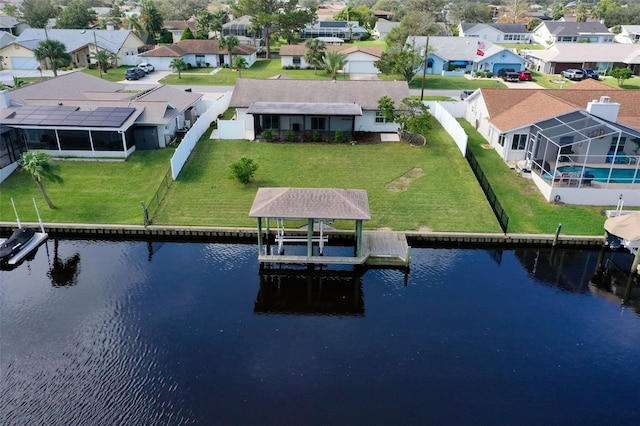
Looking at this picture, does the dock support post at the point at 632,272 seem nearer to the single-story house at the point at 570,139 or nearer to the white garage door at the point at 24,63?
the single-story house at the point at 570,139

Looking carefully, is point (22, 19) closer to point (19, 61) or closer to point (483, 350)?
point (19, 61)

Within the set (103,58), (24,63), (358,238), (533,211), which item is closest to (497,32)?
(103,58)

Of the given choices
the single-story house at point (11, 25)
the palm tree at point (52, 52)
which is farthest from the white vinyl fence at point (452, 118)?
the single-story house at point (11, 25)

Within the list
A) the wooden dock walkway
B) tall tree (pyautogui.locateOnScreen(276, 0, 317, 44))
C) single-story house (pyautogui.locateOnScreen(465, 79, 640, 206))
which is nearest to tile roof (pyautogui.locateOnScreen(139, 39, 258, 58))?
tall tree (pyautogui.locateOnScreen(276, 0, 317, 44))

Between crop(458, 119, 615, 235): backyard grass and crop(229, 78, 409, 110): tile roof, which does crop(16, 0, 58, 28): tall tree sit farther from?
crop(458, 119, 615, 235): backyard grass

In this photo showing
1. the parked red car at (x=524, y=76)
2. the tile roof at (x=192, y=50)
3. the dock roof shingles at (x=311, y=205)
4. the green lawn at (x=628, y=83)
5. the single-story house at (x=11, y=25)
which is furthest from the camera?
the single-story house at (x=11, y=25)

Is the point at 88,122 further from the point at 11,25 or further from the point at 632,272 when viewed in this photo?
the point at 11,25
